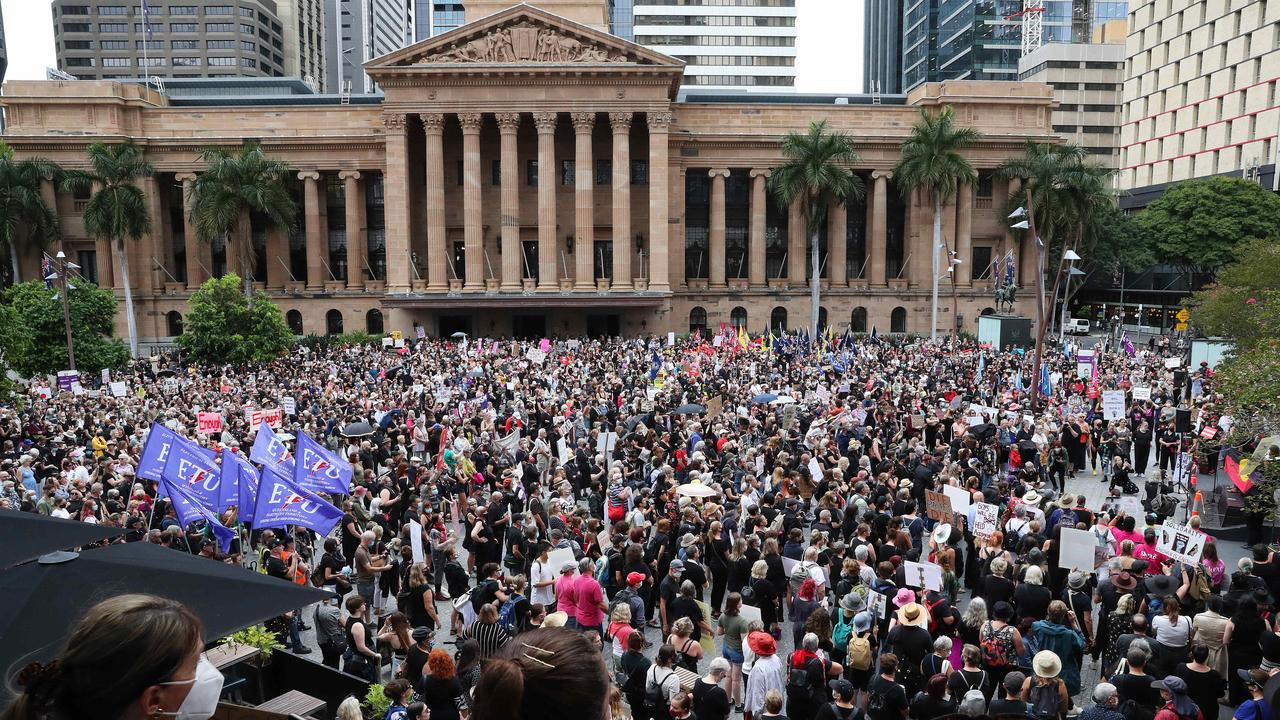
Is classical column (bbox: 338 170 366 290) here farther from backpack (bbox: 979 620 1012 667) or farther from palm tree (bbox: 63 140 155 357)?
backpack (bbox: 979 620 1012 667)

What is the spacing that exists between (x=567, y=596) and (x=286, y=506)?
4.83m

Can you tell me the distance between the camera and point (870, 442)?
2238 cm

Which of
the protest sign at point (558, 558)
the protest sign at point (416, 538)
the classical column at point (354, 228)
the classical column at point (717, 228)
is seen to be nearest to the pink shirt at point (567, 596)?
the protest sign at point (558, 558)

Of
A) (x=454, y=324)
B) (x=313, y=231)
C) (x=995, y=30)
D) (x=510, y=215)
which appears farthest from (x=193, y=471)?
(x=995, y=30)

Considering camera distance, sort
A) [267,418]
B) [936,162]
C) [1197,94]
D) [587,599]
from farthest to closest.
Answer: [1197,94], [936,162], [267,418], [587,599]

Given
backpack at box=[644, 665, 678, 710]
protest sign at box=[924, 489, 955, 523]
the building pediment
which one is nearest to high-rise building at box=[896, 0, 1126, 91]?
the building pediment

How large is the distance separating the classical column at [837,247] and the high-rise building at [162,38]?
94.1 m

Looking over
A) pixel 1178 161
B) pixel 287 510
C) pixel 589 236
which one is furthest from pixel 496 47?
pixel 1178 161

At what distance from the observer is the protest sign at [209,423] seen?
22612 millimetres

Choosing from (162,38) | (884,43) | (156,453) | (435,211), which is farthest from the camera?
(884,43)

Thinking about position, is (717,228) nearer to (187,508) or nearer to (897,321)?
(897,321)

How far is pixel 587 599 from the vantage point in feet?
39.1

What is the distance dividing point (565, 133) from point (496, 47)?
8.63 m

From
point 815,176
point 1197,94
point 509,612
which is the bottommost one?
point 509,612
